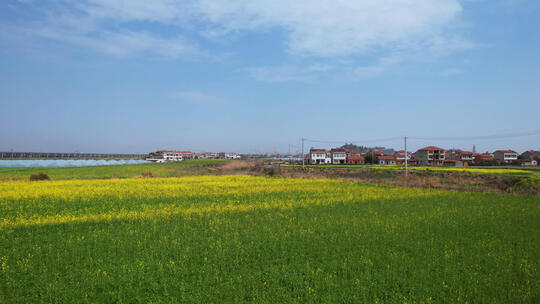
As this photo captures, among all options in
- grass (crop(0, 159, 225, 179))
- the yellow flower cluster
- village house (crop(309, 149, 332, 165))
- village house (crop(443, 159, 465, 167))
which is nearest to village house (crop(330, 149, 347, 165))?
village house (crop(309, 149, 332, 165))

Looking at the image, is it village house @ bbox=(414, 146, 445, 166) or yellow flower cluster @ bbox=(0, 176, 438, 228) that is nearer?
yellow flower cluster @ bbox=(0, 176, 438, 228)

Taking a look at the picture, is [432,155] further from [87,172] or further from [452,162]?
[87,172]

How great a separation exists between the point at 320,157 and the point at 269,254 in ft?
389

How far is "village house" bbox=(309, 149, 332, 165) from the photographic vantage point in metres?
125

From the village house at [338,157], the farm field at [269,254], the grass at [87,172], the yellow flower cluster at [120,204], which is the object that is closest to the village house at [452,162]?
the village house at [338,157]

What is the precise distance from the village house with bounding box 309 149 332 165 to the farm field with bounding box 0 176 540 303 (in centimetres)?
10607

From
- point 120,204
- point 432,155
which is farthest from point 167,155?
point 120,204

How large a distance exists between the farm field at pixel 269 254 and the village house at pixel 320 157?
4176 inches

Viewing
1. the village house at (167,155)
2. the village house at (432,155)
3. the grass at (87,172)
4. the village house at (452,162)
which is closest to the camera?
the grass at (87,172)

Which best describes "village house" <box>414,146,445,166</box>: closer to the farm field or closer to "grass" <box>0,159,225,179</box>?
"grass" <box>0,159,225,179</box>

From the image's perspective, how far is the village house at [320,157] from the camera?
125044 millimetres

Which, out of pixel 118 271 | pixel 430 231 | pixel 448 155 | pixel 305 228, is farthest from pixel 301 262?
pixel 448 155

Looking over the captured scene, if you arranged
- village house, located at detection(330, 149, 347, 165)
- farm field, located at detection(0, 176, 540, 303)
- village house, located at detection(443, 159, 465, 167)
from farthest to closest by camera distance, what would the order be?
village house, located at detection(330, 149, 347, 165) < village house, located at detection(443, 159, 465, 167) < farm field, located at detection(0, 176, 540, 303)

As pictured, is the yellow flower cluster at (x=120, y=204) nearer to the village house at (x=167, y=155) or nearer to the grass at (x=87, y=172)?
the grass at (x=87, y=172)
